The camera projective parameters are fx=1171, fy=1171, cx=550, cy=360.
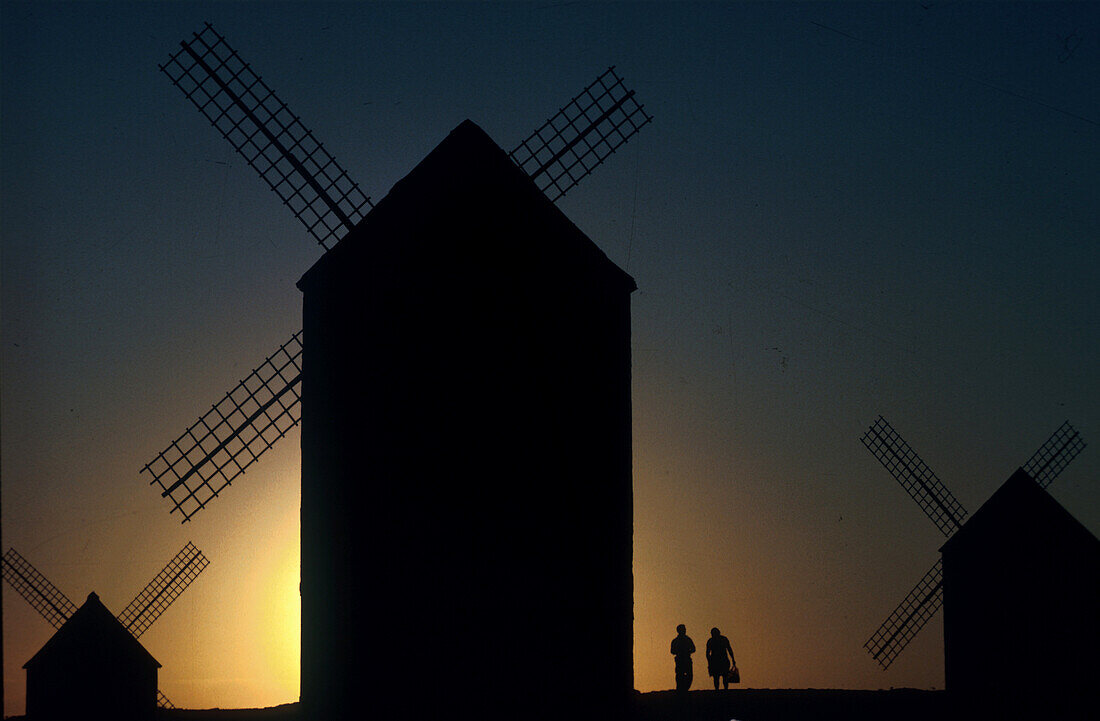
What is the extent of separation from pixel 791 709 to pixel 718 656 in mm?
3126

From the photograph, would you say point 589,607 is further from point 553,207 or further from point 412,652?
point 553,207

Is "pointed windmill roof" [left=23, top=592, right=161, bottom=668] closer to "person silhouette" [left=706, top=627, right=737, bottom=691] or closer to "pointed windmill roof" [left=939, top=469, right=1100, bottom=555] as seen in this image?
"person silhouette" [left=706, top=627, right=737, bottom=691]

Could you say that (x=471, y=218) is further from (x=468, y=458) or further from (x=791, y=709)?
(x=791, y=709)

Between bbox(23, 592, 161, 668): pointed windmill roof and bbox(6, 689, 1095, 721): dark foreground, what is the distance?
74.6 inches

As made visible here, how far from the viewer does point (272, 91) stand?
1672 cm

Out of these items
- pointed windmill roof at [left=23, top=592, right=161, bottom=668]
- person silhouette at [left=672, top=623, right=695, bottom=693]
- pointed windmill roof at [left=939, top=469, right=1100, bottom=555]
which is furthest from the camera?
pointed windmill roof at [left=23, top=592, right=161, bottom=668]

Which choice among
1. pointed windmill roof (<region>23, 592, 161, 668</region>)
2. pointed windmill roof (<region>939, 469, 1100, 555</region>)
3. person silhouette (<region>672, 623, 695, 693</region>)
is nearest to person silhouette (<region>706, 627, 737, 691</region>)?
person silhouette (<region>672, 623, 695, 693</region>)

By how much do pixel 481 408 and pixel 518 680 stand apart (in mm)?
3101

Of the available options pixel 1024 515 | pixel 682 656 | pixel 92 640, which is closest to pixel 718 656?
pixel 682 656

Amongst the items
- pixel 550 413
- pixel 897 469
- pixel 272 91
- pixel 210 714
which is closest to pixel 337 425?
pixel 550 413

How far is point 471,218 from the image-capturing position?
1405cm

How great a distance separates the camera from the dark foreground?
72.9 ft

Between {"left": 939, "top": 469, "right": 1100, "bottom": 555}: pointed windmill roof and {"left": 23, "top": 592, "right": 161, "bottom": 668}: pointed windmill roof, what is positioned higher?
{"left": 939, "top": 469, "right": 1100, "bottom": 555}: pointed windmill roof

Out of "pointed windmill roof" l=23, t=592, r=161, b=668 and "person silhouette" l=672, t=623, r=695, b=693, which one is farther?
"pointed windmill roof" l=23, t=592, r=161, b=668
